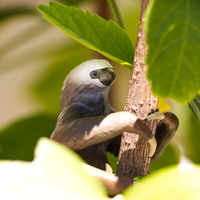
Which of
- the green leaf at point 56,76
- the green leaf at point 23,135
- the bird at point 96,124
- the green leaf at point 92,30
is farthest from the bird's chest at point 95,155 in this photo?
the green leaf at point 56,76

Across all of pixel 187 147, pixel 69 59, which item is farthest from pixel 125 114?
pixel 69 59

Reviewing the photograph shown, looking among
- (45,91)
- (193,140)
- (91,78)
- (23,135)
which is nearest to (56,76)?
(45,91)

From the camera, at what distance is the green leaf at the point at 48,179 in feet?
0.52

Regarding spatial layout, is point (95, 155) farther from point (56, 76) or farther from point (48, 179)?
point (56, 76)

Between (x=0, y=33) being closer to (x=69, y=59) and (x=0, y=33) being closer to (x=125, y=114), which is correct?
(x=69, y=59)

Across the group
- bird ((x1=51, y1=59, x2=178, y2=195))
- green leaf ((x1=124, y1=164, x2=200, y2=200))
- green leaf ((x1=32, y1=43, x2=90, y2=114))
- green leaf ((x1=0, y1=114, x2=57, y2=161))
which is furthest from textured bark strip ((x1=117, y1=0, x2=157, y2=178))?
green leaf ((x1=32, y1=43, x2=90, y2=114))

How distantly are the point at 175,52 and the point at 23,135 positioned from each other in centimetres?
56

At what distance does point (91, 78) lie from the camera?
0.37m

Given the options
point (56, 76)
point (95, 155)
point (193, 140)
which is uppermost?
point (56, 76)

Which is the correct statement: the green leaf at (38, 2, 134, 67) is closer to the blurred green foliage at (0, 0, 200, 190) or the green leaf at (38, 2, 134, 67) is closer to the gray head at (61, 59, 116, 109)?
the gray head at (61, 59, 116, 109)

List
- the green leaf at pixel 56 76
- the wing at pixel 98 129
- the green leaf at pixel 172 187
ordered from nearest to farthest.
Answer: the green leaf at pixel 172 187 → the wing at pixel 98 129 → the green leaf at pixel 56 76

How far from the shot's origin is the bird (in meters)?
0.30

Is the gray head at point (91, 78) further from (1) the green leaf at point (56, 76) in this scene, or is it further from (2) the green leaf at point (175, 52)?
(1) the green leaf at point (56, 76)

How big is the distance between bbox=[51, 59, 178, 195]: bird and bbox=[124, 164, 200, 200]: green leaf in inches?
5.3
